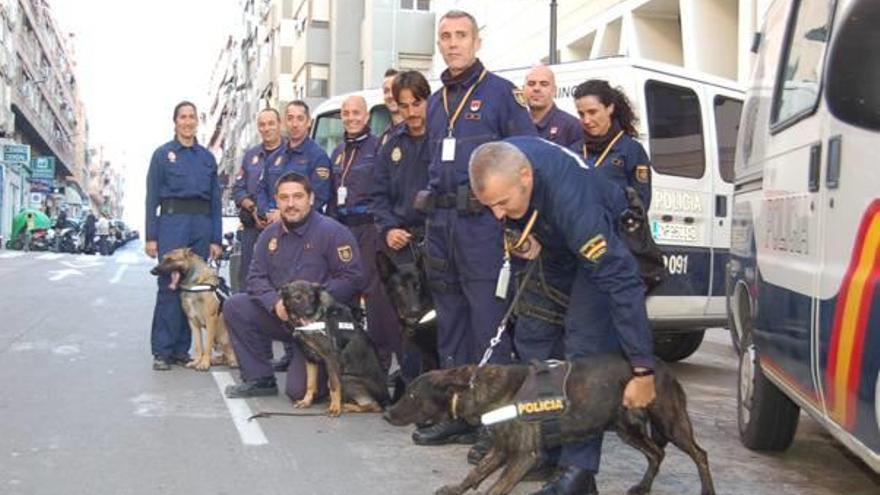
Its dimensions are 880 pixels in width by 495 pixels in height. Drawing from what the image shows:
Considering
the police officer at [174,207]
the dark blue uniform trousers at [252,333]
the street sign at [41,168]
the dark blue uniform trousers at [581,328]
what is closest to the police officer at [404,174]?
the dark blue uniform trousers at [252,333]

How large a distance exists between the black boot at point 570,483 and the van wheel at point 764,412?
1479 mm

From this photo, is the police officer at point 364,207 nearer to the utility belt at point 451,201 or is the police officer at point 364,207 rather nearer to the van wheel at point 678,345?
the utility belt at point 451,201

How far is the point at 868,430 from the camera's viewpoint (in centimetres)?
331

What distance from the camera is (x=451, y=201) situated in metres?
5.43

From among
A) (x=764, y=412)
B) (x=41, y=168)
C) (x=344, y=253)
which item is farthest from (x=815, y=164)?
(x=41, y=168)

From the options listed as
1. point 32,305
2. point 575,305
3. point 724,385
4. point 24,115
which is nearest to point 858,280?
point 575,305

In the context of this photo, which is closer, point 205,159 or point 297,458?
point 297,458

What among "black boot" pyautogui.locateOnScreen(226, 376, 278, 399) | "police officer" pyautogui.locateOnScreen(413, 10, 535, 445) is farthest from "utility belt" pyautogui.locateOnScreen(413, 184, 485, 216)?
"black boot" pyautogui.locateOnScreen(226, 376, 278, 399)

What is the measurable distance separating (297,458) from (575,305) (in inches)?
72.5

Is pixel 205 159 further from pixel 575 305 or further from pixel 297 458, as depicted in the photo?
pixel 575 305

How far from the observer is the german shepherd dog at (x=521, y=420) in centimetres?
405

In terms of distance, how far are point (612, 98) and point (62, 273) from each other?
15379 mm

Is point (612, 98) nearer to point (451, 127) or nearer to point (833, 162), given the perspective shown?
point (451, 127)

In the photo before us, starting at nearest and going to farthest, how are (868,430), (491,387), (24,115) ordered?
(868,430) → (491,387) → (24,115)
